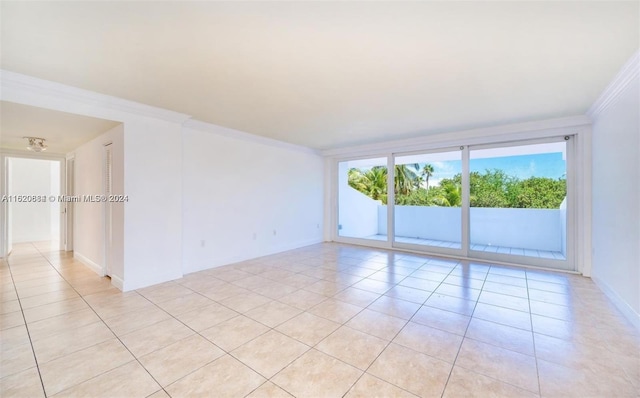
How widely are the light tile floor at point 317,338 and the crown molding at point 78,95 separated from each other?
7.80ft

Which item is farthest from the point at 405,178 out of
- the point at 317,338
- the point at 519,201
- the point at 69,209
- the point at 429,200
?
the point at 69,209

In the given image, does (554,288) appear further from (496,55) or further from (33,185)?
(33,185)

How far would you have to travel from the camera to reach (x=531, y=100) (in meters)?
3.33

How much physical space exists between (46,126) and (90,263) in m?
2.30

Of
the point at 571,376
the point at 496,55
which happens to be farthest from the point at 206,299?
the point at 496,55

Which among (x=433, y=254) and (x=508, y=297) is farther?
(x=433, y=254)

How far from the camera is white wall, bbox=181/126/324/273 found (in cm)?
427

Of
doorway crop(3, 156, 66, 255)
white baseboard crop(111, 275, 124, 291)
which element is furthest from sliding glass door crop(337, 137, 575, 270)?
doorway crop(3, 156, 66, 255)

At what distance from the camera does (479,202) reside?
501 cm

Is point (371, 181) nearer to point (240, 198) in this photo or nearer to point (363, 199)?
point (363, 199)

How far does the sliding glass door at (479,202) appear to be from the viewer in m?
4.41

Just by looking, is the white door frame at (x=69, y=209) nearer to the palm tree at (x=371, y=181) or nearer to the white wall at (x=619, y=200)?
the palm tree at (x=371, y=181)

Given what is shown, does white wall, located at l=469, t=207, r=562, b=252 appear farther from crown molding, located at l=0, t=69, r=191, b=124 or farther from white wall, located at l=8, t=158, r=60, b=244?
white wall, located at l=8, t=158, r=60, b=244

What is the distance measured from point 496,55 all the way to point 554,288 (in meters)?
3.23
